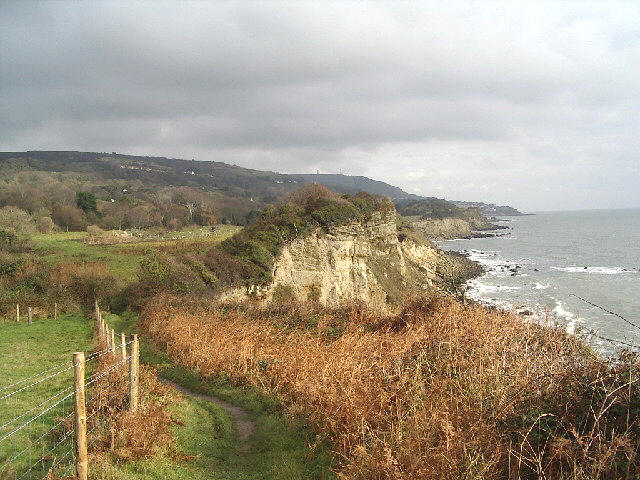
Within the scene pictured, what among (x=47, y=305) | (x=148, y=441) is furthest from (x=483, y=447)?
(x=47, y=305)

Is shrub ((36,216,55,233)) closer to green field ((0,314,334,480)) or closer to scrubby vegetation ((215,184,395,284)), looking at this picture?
scrubby vegetation ((215,184,395,284))

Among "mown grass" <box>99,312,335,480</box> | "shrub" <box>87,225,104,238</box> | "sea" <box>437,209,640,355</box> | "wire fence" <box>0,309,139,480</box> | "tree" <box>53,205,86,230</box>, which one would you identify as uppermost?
"tree" <box>53,205,86,230</box>

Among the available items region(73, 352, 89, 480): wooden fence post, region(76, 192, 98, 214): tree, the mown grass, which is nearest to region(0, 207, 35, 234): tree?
region(76, 192, 98, 214): tree

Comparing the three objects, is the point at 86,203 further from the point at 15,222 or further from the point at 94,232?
the point at 15,222

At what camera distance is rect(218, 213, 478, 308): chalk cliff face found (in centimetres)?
3838

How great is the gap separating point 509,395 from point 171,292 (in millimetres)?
24655

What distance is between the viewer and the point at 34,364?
53.1 feet

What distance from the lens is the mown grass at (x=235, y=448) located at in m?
7.64

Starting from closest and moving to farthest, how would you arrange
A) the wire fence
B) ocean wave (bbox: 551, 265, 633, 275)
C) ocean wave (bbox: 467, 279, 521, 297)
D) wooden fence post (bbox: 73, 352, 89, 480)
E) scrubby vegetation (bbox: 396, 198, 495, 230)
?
wooden fence post (bbox: 73, 352, 89, 480) → the wire fence → ocean wave (bbox: 467, 279, 521, 297) → ocean wave (bbox: 551, 265, 633, 275) → scrubby vegetation (bbox: 396, 198, 495, 230)

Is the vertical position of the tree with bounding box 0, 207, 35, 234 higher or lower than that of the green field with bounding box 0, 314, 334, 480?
higher

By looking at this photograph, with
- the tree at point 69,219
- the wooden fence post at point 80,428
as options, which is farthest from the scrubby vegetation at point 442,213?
the wooden fence post at point 80,428

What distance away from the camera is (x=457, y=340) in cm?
944

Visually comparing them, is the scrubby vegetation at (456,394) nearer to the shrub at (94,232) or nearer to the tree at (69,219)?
the shrub at (94,232)

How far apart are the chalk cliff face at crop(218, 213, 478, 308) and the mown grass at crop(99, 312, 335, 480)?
2026 cm
